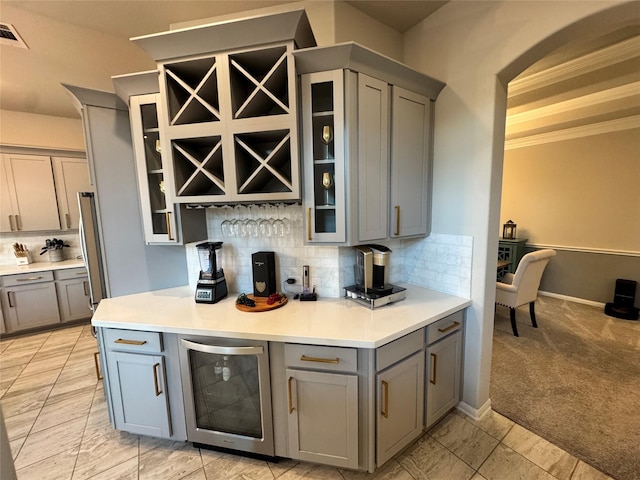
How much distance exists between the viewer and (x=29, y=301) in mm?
3506

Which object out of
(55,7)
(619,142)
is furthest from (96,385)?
(619,142)

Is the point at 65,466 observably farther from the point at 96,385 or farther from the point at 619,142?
the point at 619,142

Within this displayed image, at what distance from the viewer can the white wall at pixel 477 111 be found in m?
1.61

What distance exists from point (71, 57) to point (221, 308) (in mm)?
2523

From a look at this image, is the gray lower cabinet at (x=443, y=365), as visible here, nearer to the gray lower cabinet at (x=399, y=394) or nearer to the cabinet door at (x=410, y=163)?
the gray lower cabinet at (x=399, y=394)

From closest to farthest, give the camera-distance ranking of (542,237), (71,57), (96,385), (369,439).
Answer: (369,439)
(71,57)
(96,385)
(542,237)

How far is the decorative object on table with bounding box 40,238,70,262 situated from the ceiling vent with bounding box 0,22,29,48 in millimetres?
2698

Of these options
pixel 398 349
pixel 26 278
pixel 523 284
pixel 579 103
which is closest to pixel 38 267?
pixel 26 278

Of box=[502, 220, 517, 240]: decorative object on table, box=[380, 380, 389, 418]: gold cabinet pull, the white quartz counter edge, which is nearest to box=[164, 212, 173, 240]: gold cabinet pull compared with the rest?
the white quartz counter edge

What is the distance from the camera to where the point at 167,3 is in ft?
6.09

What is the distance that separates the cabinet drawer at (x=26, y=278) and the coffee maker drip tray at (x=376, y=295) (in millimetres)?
4059

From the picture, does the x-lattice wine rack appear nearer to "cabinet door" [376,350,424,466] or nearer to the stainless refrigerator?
the stainless refrigerator

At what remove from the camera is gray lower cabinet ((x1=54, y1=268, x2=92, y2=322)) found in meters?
3.68

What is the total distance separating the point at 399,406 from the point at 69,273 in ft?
14.5
